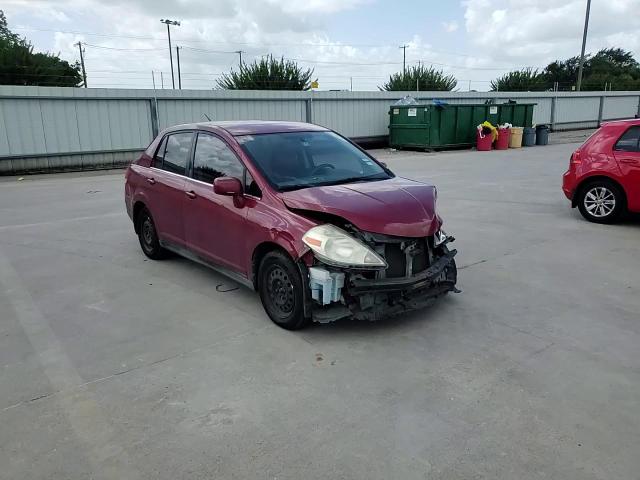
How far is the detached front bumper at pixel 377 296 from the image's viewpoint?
3.92m

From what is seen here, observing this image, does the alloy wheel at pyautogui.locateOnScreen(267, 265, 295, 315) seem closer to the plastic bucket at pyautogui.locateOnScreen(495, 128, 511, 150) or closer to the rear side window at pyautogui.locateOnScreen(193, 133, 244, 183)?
the rear side window at pyautogui.locateOnScreen(193, 133, 244, 183)

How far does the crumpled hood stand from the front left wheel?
0.47 meters

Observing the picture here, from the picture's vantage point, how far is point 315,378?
3500 mm

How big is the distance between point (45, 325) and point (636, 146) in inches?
303

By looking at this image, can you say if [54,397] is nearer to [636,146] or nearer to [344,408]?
[344,408]

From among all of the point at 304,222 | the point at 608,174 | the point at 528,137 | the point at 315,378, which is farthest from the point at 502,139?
the point at 315,378

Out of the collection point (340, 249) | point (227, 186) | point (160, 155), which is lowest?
point (340, 249)

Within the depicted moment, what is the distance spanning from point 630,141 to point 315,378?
6436 mm

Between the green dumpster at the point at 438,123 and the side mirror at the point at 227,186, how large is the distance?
56.7ft

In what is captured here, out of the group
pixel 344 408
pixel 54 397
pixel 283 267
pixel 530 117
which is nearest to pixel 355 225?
pixel 283 267

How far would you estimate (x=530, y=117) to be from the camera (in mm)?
24094

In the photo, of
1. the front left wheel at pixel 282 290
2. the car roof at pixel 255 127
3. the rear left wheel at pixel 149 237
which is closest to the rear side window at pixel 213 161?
the car roof at pixel 255 127

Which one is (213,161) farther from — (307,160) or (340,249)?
(340,249)

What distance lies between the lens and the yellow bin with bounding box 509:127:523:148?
73.2 feet
